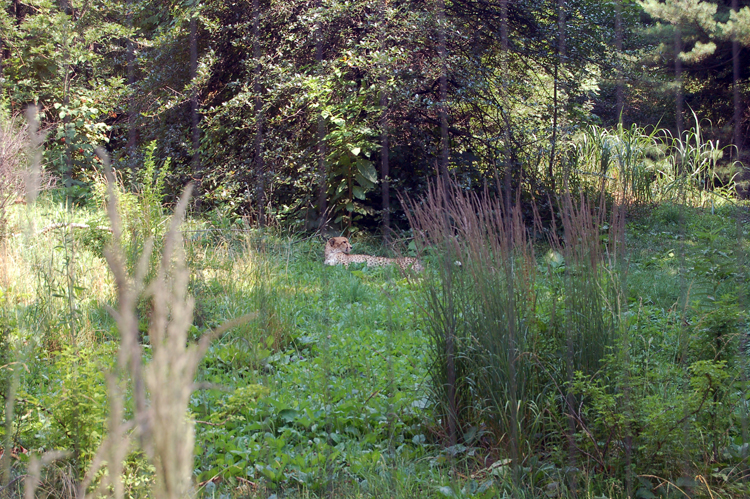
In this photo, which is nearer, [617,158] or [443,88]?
[443,88]

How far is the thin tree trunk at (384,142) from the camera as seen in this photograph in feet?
24.8

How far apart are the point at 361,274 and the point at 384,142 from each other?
2.58m

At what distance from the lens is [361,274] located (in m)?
6.11

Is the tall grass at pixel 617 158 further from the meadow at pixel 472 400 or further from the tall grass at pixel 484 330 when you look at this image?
the tall grass at pixel 484 330

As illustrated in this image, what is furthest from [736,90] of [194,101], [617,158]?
[194,101]

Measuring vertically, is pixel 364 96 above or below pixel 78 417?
above

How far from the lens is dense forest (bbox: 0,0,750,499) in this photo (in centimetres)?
219

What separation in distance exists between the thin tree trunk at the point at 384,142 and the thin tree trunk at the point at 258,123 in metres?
1.75

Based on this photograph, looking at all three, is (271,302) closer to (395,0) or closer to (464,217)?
(464,217)

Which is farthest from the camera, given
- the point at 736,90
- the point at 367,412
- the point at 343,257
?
the point at 736,90

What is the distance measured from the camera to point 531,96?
8984mm

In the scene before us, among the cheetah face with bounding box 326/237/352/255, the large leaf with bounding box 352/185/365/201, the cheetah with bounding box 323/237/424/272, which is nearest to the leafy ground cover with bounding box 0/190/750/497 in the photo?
the cheetah with bounding box 323/237/424/272

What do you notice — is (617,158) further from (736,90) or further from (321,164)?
(736,90)

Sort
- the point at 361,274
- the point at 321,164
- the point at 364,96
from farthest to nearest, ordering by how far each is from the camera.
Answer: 1. the point at 321,164
2. the point at 364,96
3. the point at 361,274
